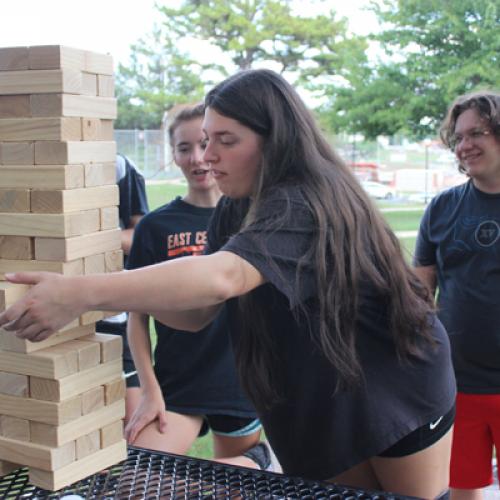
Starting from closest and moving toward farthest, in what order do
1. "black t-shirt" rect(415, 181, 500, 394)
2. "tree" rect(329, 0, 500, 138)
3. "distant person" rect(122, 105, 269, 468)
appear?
1. "distant person" rect(122, 105, 269, 468)
2. "black t-shirt" rect(415, 181, 500, 394)
3. "tree" rect(329, 0, 500, 138)

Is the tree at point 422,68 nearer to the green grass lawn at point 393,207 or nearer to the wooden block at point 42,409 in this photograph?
the green grass lawn at point 393,207

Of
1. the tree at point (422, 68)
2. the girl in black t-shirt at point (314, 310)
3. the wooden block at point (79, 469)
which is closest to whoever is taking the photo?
the girl in black t-shirt at point (314, 310)

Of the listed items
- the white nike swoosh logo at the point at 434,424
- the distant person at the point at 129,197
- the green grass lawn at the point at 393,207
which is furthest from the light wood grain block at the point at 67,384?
the green grass lawn at the point at 393,207

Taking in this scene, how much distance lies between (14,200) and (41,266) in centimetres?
16

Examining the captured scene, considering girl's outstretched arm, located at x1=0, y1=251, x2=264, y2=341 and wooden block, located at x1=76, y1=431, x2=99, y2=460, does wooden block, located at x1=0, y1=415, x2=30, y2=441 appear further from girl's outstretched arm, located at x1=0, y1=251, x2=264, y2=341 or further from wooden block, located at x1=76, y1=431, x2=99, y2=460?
girl's outstretched arm, located at x1=0, y1=251, x2=264, y2=341

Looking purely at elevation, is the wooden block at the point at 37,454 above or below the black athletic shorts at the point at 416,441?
above

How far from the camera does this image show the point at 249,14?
70.0 feet

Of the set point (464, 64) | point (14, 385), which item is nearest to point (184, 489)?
point (14, 385)

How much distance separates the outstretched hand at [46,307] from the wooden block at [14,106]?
43 centimetres

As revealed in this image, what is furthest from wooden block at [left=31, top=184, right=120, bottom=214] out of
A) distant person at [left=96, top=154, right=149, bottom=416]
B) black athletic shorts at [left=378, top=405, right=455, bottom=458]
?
distant person at [left=96, top=154, right=149, bottom=416]

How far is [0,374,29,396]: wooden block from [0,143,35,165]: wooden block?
0.46m

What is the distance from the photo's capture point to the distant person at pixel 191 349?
2416 mm

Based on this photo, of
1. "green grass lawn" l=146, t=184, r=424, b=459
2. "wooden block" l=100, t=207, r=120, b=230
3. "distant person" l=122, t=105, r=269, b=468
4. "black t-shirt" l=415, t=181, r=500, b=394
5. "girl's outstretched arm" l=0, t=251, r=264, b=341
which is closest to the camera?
"girl's outstretched arm" l=0, t=251, r=264, b=341

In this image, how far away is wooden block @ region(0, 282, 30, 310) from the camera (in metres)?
1.50
